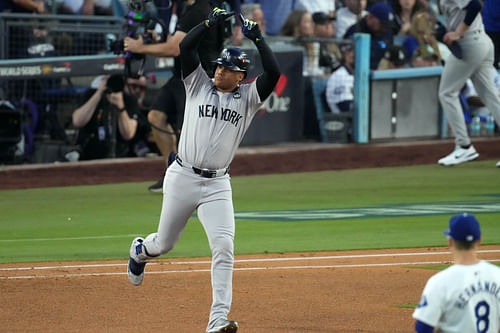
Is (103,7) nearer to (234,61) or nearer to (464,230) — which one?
(234,61)

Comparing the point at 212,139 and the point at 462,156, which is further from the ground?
the point at 212,139

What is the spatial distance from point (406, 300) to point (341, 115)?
10792 mm

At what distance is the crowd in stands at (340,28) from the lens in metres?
17.6

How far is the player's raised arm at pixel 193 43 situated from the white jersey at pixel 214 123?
16 centimetres

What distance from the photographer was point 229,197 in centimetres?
700

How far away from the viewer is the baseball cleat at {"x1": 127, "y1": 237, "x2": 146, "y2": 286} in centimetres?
750

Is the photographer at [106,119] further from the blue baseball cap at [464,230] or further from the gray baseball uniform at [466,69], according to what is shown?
the blue baseball cap at [464,230]

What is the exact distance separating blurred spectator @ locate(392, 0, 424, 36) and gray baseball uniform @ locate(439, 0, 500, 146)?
571 centimetres

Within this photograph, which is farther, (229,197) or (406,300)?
(406,300)

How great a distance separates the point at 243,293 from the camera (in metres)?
8.07

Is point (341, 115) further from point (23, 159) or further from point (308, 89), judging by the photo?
point (23, 159)

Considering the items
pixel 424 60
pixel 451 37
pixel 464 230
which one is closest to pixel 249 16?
pixel 424 60

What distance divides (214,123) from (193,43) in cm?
67

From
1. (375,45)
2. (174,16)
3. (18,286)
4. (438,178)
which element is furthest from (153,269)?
(375,45)
